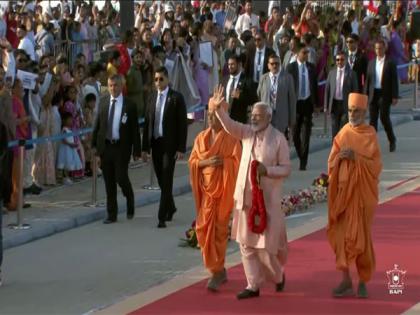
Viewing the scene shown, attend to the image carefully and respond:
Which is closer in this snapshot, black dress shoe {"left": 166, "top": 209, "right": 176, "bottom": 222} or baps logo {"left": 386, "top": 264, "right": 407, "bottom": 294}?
baps logo {"left": 386, "top": 264, "right": 407, "bottom": 294}

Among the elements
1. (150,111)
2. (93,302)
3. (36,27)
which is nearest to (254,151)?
(93,302)

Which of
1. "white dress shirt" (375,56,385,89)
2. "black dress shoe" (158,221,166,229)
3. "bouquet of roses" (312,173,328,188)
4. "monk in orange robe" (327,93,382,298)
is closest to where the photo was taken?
"monk in orange robe" (327,93,382,298)

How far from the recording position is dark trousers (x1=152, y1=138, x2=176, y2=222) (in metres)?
16.8

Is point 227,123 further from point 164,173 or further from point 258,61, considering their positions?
point 258,61

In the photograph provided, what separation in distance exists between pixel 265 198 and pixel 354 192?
2.70 ft

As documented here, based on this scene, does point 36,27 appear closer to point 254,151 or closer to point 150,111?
point 150,111

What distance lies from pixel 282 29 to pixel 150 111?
11.8 metres

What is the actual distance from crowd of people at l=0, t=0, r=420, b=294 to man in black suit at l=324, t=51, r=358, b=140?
21 millimetres

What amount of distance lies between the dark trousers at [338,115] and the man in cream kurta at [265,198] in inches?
317

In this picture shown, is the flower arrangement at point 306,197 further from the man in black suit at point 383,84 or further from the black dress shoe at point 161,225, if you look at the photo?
the man in black suit at point 383,84

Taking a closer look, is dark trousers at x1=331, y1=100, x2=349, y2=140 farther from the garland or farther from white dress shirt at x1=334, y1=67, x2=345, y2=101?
the garland

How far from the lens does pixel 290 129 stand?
2122 cm

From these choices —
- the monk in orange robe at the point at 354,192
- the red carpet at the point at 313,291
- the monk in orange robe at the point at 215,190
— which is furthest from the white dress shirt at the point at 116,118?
the monk in orange robe at the point at 354,192

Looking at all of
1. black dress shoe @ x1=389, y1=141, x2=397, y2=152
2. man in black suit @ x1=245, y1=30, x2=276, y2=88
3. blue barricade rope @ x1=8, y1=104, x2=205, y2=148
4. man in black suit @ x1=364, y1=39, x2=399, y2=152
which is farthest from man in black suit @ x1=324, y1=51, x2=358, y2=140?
blue barricade rope @ x1=8, y1=104, x2=205, y2=148
